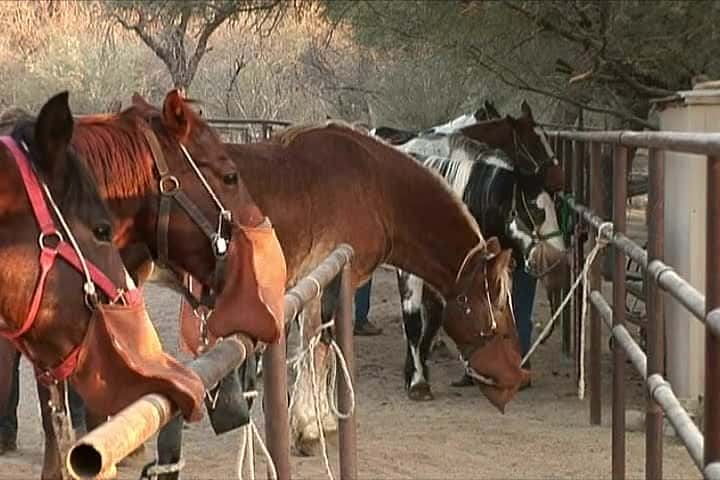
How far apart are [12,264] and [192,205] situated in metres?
1.43

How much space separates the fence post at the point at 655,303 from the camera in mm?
3527

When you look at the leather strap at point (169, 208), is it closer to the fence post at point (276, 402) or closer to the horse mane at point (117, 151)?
the horse mane at point (117, 151)

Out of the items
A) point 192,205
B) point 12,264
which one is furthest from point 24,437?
point 12,264

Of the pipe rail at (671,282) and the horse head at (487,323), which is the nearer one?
the pipe rail at (671,282)

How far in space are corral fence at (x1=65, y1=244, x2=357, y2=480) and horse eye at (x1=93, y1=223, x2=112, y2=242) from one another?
340mm

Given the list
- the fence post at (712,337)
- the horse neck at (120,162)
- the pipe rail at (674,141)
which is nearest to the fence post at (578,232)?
the pipe rail at (674,141)

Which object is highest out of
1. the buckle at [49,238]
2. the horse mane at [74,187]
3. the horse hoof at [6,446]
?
the horse mane at [74,187]

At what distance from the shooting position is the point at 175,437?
14.3ft

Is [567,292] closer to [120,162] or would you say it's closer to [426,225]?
[426,225]

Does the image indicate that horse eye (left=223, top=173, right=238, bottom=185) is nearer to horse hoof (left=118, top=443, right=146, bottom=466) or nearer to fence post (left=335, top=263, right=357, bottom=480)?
fence post (left=335, top=263, right=357, bottom=480)

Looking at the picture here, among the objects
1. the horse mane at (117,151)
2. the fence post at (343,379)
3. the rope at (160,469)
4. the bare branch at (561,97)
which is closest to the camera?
the horse mane at (117,151)

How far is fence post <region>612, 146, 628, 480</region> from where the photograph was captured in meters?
4.44

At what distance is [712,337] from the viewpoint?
2334mm

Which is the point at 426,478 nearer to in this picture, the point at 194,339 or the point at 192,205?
the point at 194,339
